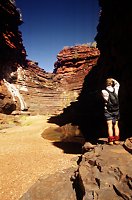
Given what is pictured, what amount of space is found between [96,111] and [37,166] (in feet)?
46.0

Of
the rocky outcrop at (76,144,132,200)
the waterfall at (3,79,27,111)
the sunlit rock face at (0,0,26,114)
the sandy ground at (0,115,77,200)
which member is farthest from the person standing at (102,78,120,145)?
the waterfall at (3,79,27,111)

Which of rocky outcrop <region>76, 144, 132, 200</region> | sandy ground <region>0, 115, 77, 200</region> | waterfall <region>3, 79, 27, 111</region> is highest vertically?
waterfall <region>3, 79, 27, 111</region>

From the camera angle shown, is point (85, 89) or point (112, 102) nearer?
point (112, 102)

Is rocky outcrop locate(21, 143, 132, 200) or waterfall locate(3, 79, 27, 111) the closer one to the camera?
rocky outcrop locate(21, 143, 132, 200)

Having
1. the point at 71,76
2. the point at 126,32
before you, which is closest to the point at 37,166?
the point at 126,32

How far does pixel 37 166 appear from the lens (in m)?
8.88

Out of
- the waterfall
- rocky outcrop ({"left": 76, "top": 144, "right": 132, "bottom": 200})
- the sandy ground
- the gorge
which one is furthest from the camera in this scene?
the waterfall

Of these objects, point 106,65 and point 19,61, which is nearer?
point 106,65

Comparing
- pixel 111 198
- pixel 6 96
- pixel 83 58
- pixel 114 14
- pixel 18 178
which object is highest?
pixel 83 58

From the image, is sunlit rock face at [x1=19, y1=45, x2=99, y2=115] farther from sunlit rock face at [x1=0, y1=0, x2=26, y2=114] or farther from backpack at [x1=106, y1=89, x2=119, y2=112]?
backpack at [x1=106, y1=89, x2=119, y2=112]

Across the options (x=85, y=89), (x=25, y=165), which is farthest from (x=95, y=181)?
(x=85, y=89)

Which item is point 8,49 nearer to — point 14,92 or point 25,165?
point 14,92

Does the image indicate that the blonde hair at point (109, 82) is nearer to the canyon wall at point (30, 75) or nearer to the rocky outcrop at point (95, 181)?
the rocky outcrop at point (95, 181)

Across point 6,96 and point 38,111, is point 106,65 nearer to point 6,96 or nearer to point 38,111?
point 6,96
